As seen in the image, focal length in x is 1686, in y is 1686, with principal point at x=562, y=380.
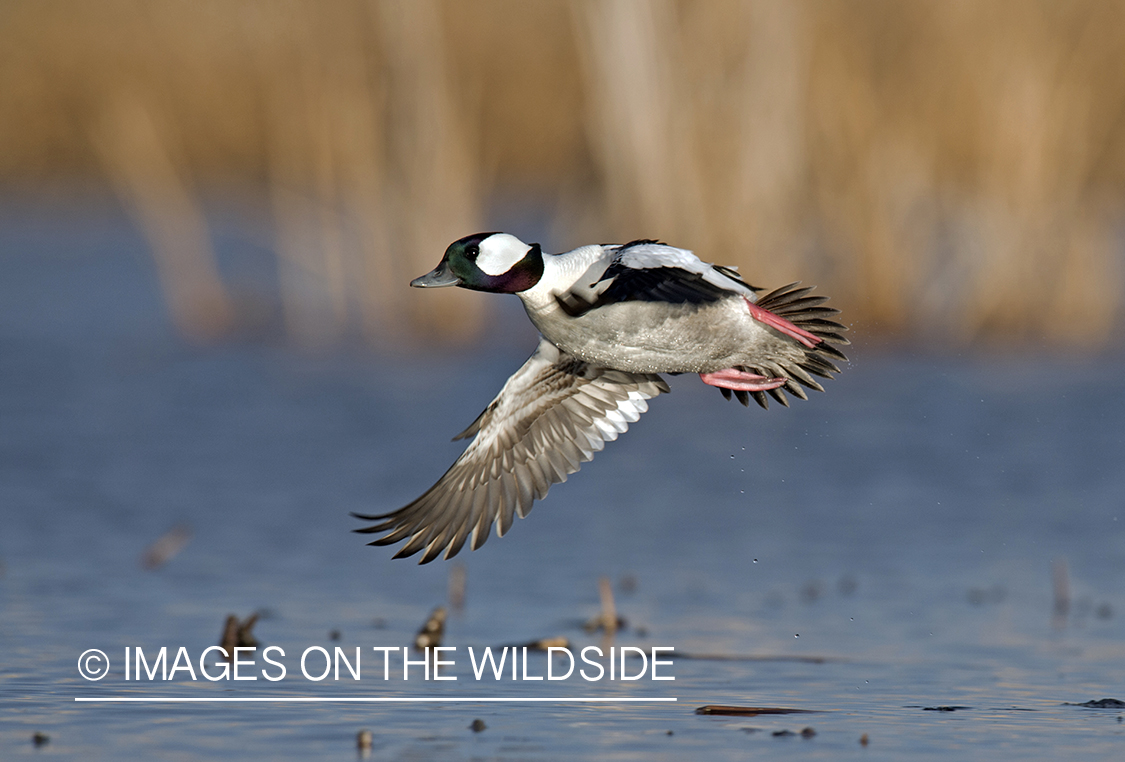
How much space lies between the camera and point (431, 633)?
6.99 m

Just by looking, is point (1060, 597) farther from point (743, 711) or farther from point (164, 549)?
point (164, 549)

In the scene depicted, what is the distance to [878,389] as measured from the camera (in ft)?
47.9

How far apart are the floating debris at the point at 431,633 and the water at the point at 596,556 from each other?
218 mm

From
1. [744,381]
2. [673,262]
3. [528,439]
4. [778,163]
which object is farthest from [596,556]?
[778,163]

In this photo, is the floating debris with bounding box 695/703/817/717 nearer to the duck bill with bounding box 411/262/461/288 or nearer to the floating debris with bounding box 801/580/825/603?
the duck bill with bounding box 411/262/461/288

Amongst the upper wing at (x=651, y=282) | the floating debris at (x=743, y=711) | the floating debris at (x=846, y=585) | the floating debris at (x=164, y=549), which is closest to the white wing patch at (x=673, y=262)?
the upper wing at (x=651, y=282)

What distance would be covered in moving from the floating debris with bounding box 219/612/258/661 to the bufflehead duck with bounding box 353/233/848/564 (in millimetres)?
736

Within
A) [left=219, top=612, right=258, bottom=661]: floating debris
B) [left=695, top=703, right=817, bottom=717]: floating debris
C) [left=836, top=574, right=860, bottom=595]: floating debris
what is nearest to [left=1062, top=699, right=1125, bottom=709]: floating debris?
[left=695, top=703, right=817, bottom=717]: floating debris

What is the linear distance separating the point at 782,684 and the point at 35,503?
564 centimetres

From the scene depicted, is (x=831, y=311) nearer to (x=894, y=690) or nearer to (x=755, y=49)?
(x=894, y=690)

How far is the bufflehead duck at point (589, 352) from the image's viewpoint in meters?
6.07

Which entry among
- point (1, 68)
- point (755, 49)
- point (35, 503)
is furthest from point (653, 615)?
point (1, 68)

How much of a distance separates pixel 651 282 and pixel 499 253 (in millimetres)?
770

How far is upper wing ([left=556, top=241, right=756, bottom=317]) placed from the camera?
567 centimetres
